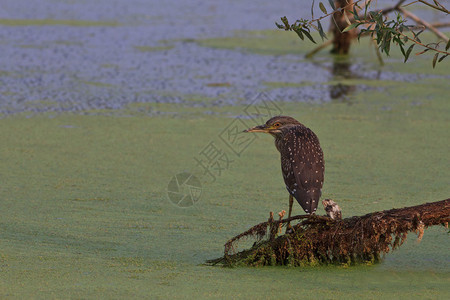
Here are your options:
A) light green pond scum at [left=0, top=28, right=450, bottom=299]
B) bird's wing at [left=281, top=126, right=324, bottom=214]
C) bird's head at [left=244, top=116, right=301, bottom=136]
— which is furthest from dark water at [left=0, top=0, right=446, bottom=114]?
bird's wing at [left=281, top=126, right=324, bottom=214]

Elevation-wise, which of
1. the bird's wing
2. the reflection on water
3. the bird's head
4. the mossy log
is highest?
the reflection on water

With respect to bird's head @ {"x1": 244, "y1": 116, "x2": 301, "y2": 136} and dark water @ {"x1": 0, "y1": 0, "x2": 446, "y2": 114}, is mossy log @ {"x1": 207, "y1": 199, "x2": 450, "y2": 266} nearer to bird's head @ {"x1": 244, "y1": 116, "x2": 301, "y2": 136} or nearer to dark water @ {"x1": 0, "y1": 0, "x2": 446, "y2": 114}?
bird's head @ {"x1": 244, "y1": 116, "x2": 301, "y2": 136}

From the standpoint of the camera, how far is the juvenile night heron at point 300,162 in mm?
3428

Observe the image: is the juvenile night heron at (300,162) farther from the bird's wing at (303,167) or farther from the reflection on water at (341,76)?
the reflection on water at (341,76)

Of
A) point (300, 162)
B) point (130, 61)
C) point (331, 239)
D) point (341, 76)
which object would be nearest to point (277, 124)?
point (300, 162)

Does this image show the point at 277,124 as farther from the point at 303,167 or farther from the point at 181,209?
the point at 181,209

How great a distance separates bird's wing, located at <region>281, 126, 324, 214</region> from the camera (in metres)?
3.42

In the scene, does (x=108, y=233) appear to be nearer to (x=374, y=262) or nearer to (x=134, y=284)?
A: (x=134, y=284)

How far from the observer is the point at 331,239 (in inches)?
131

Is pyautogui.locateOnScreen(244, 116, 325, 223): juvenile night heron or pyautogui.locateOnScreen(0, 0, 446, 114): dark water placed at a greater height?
pyautogui.locateOnScreen(0, 0, 446, 114): dark water

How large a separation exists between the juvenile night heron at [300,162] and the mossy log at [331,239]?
0.12 meters

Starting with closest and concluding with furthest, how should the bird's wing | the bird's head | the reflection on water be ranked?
the bird's wing
the bird's head
the reflection on water

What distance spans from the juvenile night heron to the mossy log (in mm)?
119

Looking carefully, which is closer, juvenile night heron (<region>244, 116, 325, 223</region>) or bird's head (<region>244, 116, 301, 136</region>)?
juvenile night heron (<region>244, 116, 325, 223</region>)
